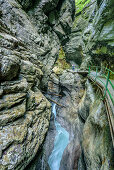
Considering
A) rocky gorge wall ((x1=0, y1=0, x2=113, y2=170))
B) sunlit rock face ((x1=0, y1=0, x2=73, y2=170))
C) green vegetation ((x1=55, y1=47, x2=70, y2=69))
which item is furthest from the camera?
green vegetation ((x1=55, y1=47, x2=70, y2=69))

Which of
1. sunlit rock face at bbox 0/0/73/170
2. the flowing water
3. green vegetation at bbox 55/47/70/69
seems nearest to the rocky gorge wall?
sunlit rock face at bbox 0/0/73/170

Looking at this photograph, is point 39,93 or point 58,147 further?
point 58,147

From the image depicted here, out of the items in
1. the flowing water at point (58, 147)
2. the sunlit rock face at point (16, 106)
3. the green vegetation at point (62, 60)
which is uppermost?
the green vegetation at point (62, 60)

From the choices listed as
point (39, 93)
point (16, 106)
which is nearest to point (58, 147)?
point (39, 93)

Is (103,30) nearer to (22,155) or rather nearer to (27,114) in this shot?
(27,114)

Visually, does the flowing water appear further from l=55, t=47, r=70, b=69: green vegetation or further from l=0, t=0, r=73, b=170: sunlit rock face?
l=55, t=47, r=70, b=69: green vegetation

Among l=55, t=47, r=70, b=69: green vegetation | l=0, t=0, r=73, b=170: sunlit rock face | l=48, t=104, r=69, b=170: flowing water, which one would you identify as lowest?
l=48, t=104, r=69, b=170: flowing water

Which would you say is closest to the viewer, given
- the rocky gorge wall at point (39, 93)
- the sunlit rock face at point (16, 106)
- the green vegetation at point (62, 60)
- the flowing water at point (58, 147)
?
the sunlit rock face at point (16, 106)

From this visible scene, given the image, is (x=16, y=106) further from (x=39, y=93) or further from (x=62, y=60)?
(x=62, y=60)

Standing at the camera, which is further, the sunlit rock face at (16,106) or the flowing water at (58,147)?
the flowing water at (58,147)

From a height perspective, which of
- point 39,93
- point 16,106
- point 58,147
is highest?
point 39,93

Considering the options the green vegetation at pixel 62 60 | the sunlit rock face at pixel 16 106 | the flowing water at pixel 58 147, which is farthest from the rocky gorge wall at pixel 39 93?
the green vegetation at pixel 62 60

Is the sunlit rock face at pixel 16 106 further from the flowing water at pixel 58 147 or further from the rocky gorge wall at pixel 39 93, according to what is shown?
the flowing water at pixel 58 147

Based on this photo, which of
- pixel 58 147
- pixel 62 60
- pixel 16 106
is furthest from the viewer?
pixel 62 60
